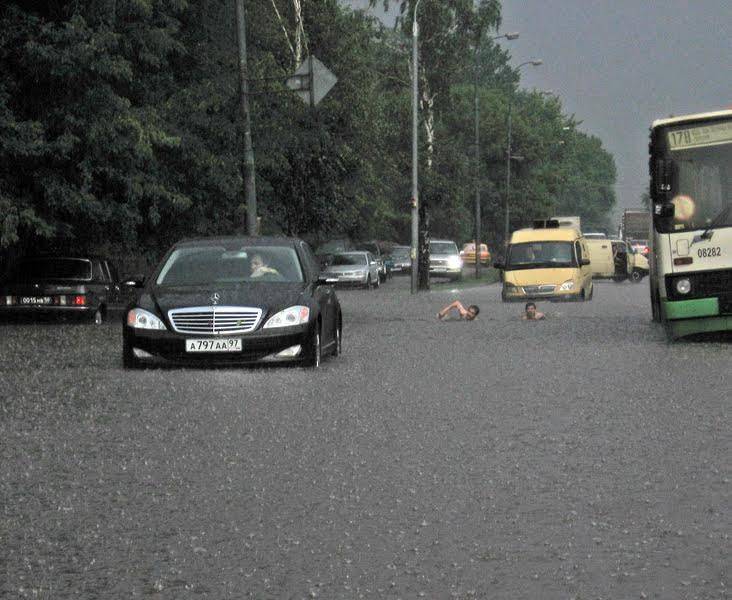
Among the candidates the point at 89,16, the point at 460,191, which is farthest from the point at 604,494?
the point at 460,191

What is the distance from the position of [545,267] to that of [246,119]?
1075 centimetres

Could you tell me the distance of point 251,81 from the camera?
35125 mm

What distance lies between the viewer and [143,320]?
1783 cm

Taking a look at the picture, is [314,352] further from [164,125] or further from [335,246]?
[335,246]

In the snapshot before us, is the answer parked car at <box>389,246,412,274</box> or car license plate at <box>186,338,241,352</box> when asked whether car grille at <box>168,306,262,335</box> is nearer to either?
car license plate at <box>186,338,241,352</box>

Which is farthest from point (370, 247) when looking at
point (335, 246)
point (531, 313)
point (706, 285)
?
point (706, 285)

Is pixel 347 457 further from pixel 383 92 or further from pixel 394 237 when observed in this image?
pixel 394 237

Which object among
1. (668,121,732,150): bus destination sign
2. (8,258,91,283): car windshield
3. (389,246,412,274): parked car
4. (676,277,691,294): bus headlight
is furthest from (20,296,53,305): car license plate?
(389,246,412,274): parked car

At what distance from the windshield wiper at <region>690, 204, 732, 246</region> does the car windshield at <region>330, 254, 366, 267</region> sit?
40271mm

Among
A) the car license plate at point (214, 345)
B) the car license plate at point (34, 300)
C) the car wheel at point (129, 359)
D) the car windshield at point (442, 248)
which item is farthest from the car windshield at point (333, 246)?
the car license plate at point (214, 345)

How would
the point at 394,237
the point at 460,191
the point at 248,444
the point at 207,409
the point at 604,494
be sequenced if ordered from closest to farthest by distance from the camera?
1. the point at 604,494
2. the point at 248,444
3. the point at 207,409
4. the point at 460,191
5. the point at 394,237

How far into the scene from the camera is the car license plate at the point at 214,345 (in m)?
17.6

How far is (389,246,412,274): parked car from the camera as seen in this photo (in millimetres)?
84438

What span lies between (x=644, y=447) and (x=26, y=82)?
22080 millimetres
